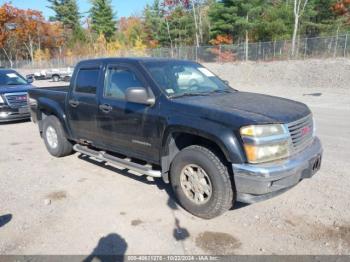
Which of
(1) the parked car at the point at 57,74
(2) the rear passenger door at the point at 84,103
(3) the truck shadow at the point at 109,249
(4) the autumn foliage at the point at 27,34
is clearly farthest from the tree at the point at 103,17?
(3) the truck shadow at the point at 109,249

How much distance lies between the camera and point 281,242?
129 inches

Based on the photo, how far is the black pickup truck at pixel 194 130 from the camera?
130 inches

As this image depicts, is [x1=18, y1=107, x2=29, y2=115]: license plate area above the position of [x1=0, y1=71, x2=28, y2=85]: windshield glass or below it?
below

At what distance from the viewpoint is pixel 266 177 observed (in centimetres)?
321

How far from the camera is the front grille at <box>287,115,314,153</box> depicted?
3.51 m

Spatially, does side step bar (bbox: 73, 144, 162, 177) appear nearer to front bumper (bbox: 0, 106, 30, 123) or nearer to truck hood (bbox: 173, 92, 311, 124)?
truck hood (bbox: 173, 92, 311, 124)

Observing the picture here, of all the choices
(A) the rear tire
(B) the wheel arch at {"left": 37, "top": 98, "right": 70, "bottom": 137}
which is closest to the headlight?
(B) the wheel arch at {"left": 37, "top": 98, "right": 70, "bottom": 137}

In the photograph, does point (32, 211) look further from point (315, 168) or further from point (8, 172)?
point (315, 168)

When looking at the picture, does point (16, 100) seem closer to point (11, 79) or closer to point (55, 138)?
point (11, 79)

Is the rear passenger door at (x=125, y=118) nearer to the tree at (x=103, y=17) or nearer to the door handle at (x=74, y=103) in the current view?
the door handle at (x=74, y=103)

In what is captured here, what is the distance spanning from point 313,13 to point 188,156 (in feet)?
122

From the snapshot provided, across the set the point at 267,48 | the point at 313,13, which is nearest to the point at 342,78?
the point at 267,48

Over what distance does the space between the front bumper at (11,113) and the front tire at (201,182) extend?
768 cm

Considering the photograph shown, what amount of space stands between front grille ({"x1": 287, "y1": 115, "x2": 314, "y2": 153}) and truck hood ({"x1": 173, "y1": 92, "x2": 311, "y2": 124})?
0.07 m
